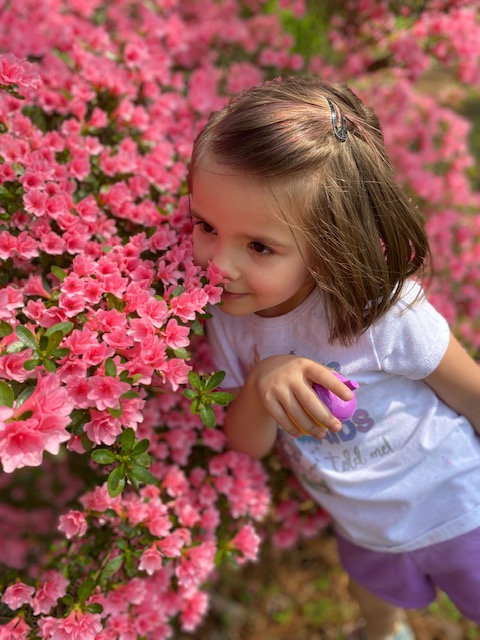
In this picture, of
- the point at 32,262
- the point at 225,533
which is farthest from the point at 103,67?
the point at 225,533

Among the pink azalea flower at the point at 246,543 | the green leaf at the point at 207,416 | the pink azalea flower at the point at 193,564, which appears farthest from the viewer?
the pink azalea flower at the point at 246,543

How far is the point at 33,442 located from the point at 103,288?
411mm

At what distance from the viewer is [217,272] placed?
1.48 meters

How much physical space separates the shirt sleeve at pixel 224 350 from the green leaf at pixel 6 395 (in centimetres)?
63

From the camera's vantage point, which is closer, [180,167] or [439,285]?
[180,167]

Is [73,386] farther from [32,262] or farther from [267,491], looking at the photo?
[267,491]

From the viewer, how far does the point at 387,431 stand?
69.4 inches

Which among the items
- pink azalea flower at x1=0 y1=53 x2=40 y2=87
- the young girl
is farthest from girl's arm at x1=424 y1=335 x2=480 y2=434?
pink azalea flower at x1=0 y1=53 x2=40 y2=87

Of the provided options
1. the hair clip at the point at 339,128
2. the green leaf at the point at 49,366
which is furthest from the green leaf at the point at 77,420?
the hair clip at the point at 339,128

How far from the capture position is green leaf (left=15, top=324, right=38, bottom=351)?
1374 millimetres

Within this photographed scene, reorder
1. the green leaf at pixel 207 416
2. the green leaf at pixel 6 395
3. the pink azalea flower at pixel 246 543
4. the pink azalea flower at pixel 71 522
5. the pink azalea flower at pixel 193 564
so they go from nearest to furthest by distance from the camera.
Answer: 1. the green leaf at pixel 6 395
2. the green leaf at pixel 207 416
3. the pink azalea flower at pixel 71 522
4. the pink azalea flower at pixel 193 564
5. the pink azalea flower at pixel 246 543

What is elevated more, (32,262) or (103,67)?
(103,67)

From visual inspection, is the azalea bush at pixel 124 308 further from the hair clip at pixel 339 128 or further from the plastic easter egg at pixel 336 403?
the hair clip at pixel 339 128

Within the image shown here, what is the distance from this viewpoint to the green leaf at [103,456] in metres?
1.38
